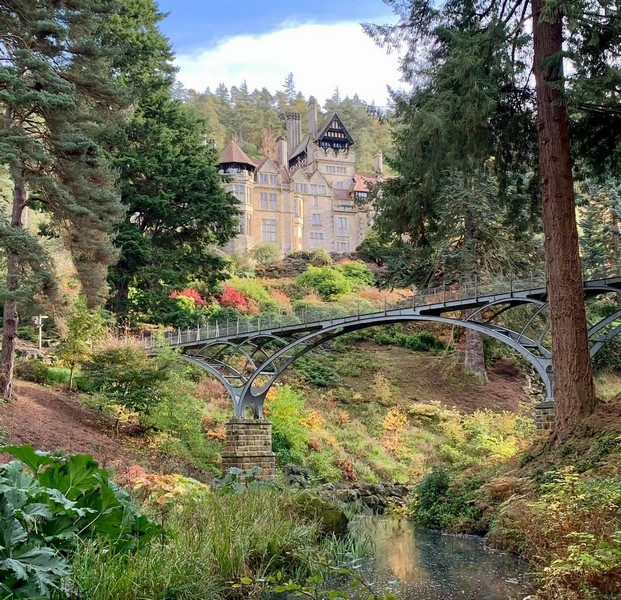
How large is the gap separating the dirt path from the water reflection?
6.27 metres

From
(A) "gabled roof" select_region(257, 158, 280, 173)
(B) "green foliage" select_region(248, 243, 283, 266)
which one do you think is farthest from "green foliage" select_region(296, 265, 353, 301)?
A: (A) "gabled roof" select_region(257, 158, 280, 173)

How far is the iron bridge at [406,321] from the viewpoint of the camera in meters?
15.2

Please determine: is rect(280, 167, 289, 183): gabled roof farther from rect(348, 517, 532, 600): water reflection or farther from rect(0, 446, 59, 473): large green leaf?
rect(0, 446, 59, 473): large green leaf

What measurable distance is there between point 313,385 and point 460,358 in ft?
23.8

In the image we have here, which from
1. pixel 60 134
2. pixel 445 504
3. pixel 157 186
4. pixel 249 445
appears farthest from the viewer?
pixel 157 186

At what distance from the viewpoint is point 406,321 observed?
19172 mm

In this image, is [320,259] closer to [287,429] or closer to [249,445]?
[287,429]

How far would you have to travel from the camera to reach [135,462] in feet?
52.7

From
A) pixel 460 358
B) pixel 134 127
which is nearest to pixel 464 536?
pixel 460 358

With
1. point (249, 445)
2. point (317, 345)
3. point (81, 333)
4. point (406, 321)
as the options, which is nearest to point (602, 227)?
point (406, 321)

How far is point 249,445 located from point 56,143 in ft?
34.8

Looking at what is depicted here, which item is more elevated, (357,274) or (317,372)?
(357,274)

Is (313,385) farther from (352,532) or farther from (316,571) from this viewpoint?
(316,571)

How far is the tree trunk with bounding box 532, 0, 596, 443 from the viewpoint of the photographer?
424 inches
